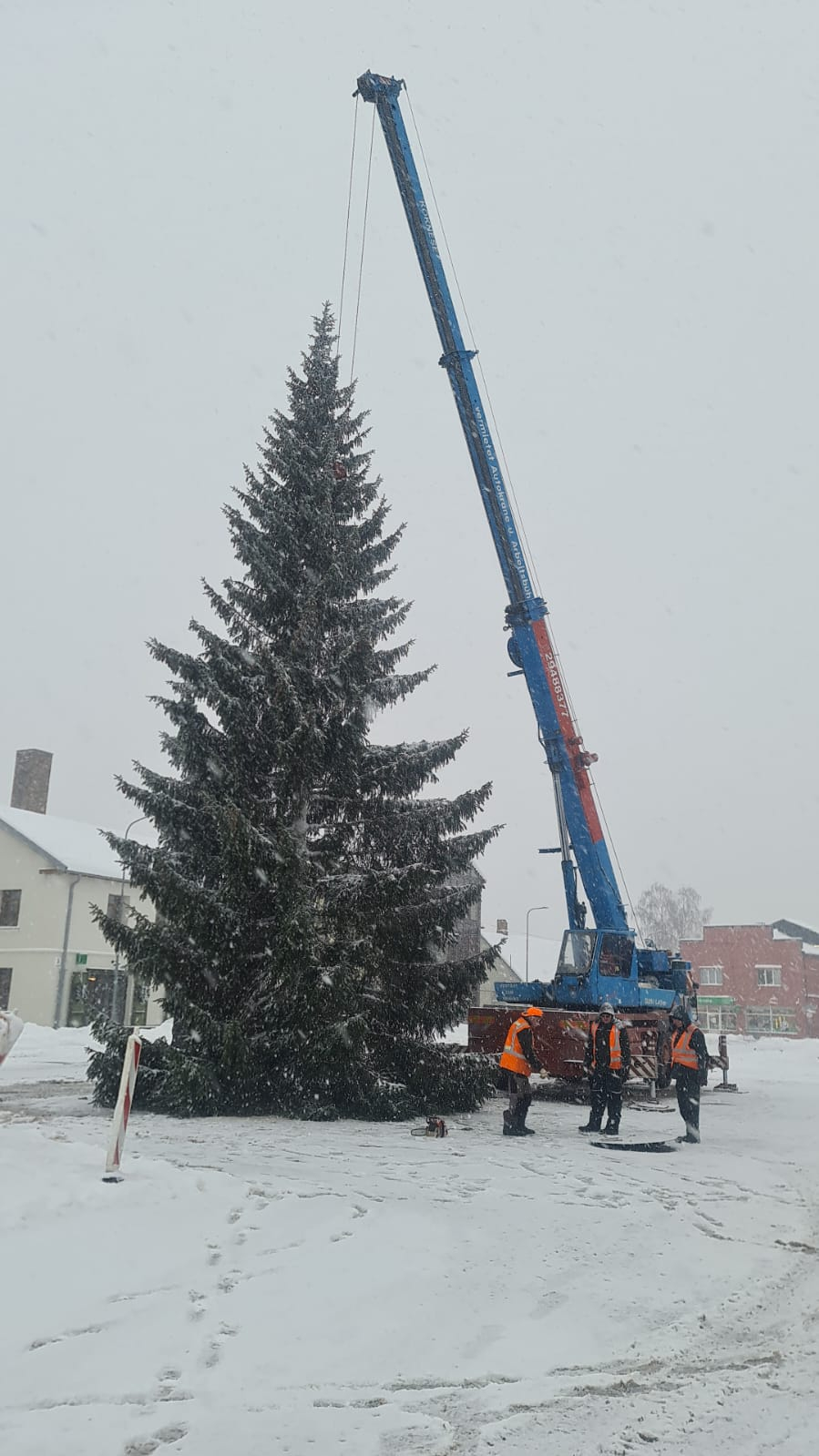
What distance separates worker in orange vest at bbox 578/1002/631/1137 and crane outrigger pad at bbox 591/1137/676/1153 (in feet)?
2.72

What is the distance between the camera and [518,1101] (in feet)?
40.4

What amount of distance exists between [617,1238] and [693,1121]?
558cm

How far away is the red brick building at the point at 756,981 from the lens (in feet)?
231

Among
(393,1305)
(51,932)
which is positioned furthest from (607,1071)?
(51,932)

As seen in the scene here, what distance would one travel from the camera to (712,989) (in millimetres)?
73062

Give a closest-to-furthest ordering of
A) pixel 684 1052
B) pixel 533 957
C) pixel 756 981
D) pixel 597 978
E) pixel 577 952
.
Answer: pixel 684 1052
pixel 597 978
pixel 577 952
pixel 756 981
pixel 533 957

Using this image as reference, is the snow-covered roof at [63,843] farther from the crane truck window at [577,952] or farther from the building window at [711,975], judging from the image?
the building window at [711,975]

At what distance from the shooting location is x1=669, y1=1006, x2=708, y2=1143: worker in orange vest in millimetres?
12383

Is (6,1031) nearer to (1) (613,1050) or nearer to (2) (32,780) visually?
(1) (613,1050)

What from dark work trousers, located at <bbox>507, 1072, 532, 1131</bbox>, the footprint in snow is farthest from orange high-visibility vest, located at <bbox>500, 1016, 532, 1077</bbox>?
the footprint in snow

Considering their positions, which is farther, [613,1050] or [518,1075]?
[613,1050]

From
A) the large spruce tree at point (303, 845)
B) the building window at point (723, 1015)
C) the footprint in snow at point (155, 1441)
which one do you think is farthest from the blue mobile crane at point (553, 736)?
the building window at point (723, 1015)

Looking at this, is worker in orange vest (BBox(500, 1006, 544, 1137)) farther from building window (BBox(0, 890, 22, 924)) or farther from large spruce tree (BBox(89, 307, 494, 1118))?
building window (BBox(0, 890, 22, 924))

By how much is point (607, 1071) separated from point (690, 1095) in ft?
3.51
